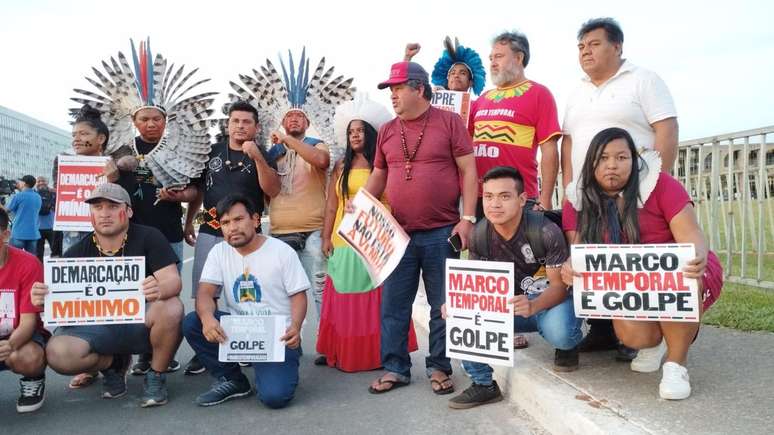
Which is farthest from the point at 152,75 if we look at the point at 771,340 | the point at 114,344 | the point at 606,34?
the point at 771,340

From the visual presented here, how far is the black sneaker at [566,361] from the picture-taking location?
3.76m

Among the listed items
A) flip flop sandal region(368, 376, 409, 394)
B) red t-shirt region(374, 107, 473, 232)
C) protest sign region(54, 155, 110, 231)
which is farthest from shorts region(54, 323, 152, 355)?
red t-shirt region(374, 107, 473, 232)

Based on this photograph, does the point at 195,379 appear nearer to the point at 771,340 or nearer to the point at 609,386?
the point at 609,386

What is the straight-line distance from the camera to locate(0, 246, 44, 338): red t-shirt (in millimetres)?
3828

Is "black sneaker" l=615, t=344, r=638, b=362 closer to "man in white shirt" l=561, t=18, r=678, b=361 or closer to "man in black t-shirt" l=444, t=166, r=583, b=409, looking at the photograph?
"man in white shirt" l=561, t=18, r=678, b=361

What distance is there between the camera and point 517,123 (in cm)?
431

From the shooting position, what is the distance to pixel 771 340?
13.6 feet

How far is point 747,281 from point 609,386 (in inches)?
149

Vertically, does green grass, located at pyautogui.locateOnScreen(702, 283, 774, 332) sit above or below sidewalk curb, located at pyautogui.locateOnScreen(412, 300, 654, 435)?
above

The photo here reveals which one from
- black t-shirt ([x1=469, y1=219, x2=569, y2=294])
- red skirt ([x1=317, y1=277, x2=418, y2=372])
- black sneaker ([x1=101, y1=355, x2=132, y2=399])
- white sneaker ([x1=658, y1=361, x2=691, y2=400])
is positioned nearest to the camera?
white sneaker ([x1=658, y1=361, x2=691, y2=400])

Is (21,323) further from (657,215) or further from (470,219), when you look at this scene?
(657,215)

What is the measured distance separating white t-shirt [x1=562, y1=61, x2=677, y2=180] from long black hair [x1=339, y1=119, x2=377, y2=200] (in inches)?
55.9

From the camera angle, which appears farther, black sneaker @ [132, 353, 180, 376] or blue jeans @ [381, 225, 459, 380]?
black sneaker @ [132, 353, 180, 376]

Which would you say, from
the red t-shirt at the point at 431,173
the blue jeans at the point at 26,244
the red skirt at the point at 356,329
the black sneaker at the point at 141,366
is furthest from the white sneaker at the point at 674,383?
the blue jeans at the point at 26,244
